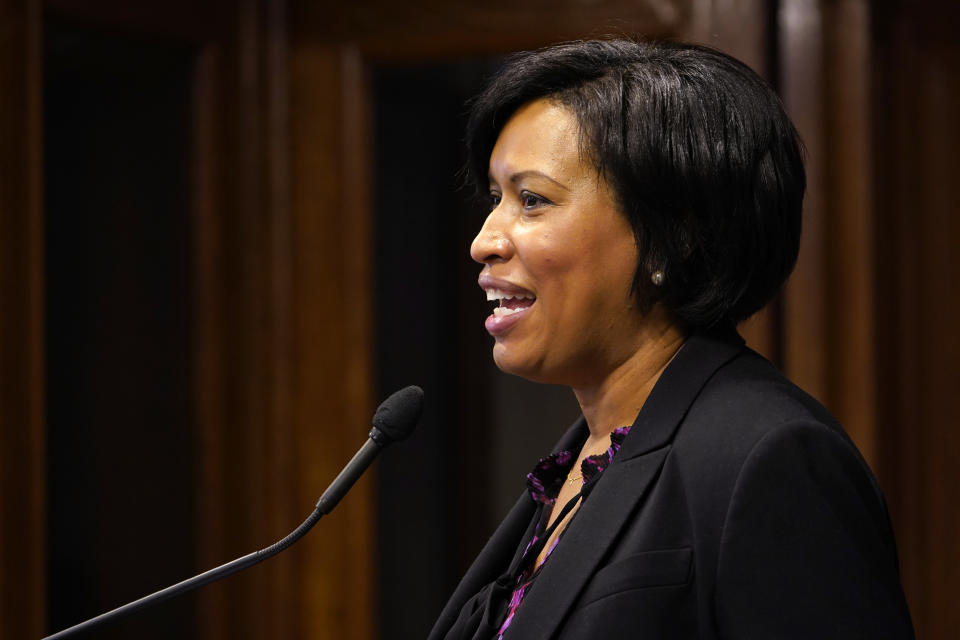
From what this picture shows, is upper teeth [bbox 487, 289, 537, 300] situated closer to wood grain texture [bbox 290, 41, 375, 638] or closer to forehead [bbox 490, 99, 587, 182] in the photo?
forehead [bbox 490, 99, 587, 182]

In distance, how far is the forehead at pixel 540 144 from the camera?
1202mm

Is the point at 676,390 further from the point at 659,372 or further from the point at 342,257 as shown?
the point at 342,257

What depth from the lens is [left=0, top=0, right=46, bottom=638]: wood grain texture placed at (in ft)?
7.02

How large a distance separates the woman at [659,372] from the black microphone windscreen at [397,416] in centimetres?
12

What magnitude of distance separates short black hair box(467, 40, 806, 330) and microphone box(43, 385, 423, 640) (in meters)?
0.29

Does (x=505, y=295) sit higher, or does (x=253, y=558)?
(x=505, y=295)

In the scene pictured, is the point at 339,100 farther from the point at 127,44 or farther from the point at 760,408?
the point at 760,408

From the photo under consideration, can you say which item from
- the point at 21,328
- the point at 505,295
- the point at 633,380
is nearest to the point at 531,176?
the point at 505,295

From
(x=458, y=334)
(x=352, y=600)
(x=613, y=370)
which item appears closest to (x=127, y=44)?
(x=458, y=334)

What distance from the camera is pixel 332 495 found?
1.19 meters

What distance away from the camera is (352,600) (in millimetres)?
Answer: 2742

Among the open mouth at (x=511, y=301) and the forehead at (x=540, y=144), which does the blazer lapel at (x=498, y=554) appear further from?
the forehead at (x=540, y=144)

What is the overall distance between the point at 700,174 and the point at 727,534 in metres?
0.37

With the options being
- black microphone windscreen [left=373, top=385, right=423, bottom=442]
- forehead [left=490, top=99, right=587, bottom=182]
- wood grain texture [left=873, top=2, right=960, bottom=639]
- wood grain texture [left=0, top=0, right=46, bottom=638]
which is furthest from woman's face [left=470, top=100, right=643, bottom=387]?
wood grain texture [left=873, top=2, right=960, bottom=639]
